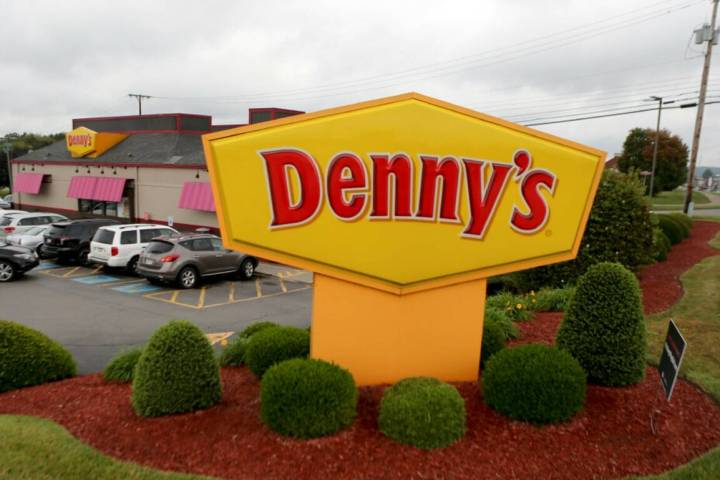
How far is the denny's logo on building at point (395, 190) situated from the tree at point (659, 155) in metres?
52.0

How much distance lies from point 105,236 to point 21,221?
23.7 ft

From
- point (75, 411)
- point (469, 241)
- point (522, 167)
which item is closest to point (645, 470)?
point (469, 241)

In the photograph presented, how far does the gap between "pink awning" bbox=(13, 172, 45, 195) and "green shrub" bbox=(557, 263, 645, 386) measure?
118 feet

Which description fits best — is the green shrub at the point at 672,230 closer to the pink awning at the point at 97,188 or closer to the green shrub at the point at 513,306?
the green shrub at the point at 513,306

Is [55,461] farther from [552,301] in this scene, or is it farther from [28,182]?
[28,182]

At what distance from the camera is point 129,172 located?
27.0 meters

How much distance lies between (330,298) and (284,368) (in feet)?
3.34

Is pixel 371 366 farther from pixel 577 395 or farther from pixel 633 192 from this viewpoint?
pixel 633 192

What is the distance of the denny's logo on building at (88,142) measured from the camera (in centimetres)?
3086

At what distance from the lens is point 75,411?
564 cm

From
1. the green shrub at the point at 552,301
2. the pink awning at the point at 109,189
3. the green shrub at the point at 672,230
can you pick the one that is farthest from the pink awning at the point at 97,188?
the green shrub at the point at 672,230

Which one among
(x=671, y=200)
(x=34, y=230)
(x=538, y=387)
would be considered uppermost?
(x=671, y=200)

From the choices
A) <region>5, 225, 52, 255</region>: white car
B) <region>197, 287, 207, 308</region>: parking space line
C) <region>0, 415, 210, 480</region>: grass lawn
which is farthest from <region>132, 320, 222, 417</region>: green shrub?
<region>5, 225, 52, 255</region>: white car

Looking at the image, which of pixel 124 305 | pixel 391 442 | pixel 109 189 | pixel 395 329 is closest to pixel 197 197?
pixel 109 189
